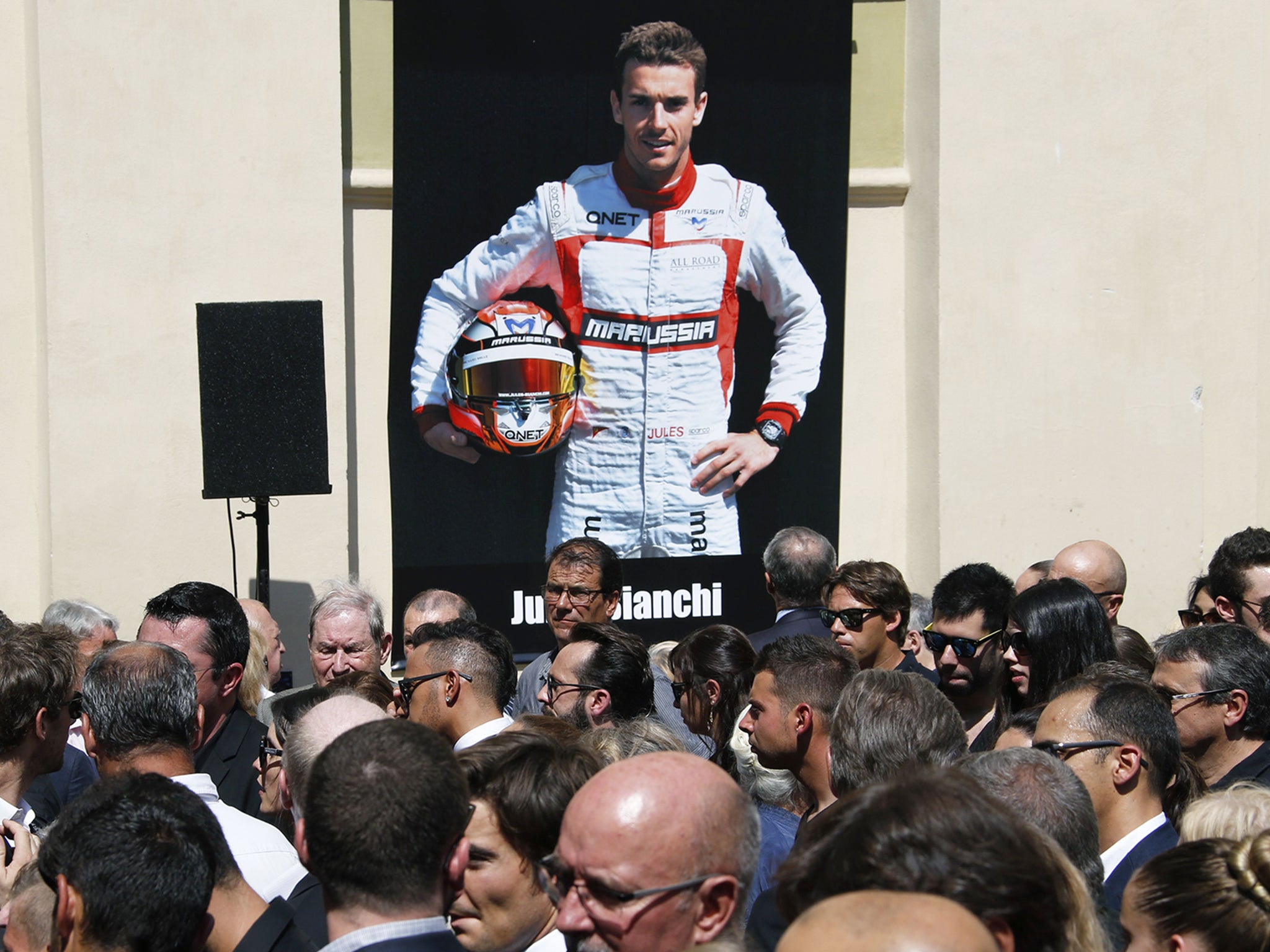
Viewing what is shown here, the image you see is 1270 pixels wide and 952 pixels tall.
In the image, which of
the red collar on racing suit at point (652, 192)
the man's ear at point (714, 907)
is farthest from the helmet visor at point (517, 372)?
the man's ear at point (714, 907)

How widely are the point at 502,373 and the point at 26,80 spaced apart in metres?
3.06

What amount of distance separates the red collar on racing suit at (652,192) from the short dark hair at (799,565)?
2.64 meters

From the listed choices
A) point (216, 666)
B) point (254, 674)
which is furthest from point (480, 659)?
point (254, 674)

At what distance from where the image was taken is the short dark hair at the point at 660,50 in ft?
24.7

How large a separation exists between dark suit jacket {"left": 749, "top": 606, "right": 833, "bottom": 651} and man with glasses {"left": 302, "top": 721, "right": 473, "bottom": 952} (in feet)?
10.6

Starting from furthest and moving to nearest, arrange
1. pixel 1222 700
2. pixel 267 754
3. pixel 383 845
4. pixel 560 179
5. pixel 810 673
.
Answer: pixel 560 179
pixel 267 754
pixel 1222 700
pixel 810 673
pixel 383 845

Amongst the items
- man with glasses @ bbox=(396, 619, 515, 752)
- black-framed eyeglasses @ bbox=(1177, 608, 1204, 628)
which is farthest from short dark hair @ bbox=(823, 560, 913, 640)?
man with glasses @ bbox=(396, 619, 515, 752)

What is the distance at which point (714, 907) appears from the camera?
82.9 inches

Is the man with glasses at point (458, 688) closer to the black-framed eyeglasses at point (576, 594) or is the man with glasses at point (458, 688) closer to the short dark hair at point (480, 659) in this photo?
the short dark hair at point (480, 659)

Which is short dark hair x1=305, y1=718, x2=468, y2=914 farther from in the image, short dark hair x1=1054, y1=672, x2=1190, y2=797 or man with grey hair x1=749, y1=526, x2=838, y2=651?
man with grey hair x1=749, y1=526, x2=838, y2=651

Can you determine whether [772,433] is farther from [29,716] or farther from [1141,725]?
[29,716]

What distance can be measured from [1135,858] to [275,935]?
1.93 meters

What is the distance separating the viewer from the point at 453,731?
403 cm

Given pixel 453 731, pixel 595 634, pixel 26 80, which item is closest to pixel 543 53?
pixel 26 80
